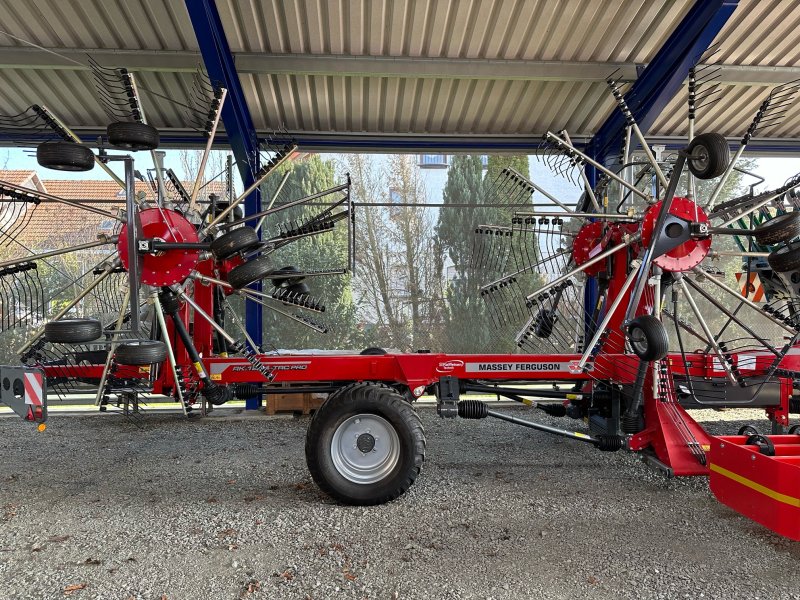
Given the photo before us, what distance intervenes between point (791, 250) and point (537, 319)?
6.95ft

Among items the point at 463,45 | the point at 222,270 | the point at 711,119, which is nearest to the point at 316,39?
the point at 463,45

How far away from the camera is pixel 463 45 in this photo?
19.3 ft

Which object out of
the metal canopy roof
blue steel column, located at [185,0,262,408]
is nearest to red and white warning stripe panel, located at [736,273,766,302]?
the metal canopy roof

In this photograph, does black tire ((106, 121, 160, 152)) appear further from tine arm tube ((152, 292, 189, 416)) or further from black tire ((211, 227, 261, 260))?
tine arm tube ((152, 292, 189, 416))

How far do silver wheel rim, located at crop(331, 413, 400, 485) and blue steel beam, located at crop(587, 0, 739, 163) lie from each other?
452 centimetres

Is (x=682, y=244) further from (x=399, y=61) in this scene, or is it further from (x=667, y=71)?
(x=399, y=61)

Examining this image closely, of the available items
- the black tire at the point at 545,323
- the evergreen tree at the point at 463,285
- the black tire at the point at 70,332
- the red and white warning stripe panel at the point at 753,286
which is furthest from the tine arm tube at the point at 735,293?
the black tire at the point at 70,332

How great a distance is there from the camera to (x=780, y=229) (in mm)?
3807

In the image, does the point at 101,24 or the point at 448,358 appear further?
the point at 101,24

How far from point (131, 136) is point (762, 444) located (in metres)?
4.27

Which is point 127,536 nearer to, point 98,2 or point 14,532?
point 14,532

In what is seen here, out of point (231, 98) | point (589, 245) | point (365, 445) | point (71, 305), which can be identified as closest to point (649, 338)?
point (589, 245)

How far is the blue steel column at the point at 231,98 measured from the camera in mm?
4883

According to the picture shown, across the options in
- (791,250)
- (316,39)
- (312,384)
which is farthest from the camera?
(316,39)
